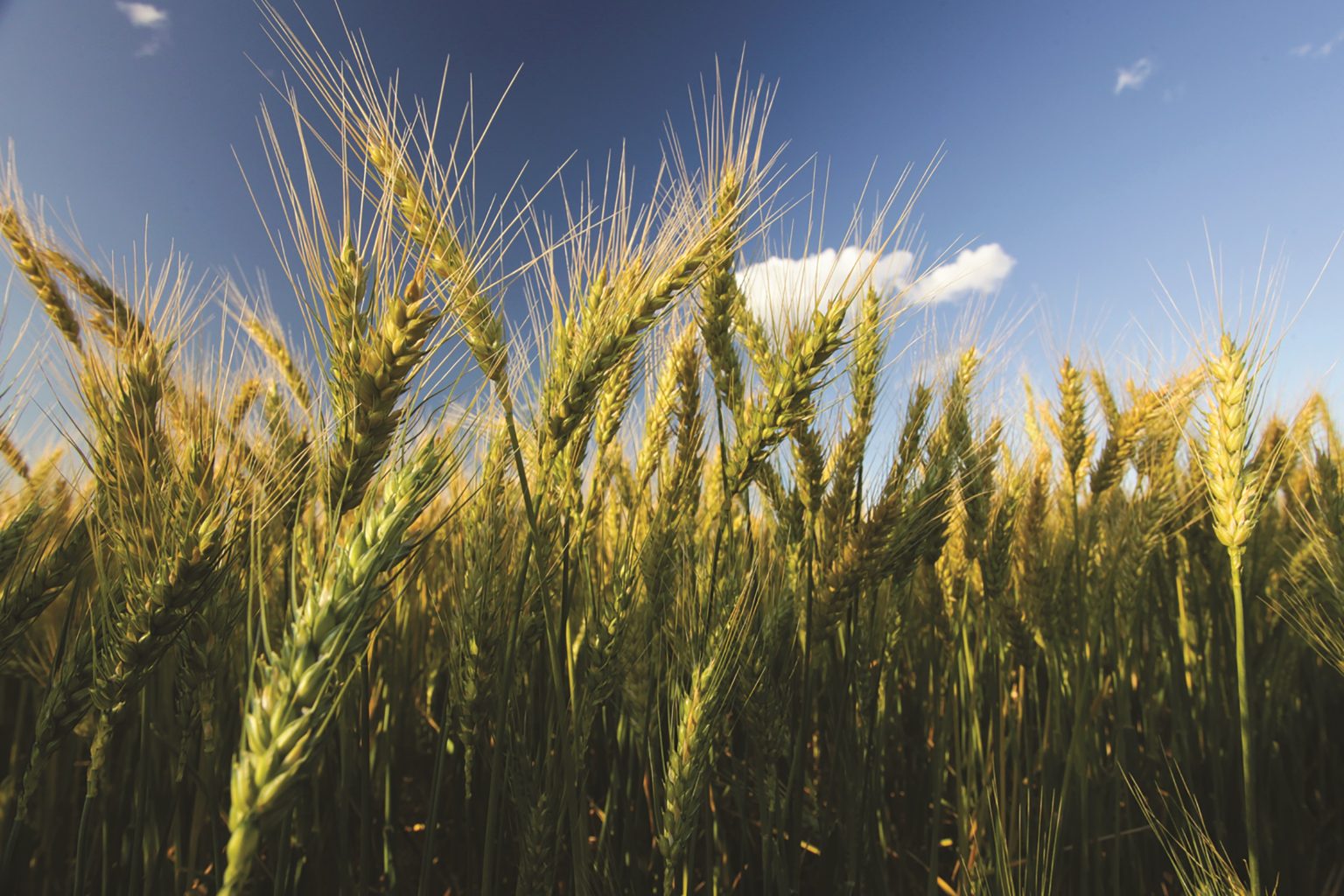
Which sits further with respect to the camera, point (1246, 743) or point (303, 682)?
point (1246, 743)

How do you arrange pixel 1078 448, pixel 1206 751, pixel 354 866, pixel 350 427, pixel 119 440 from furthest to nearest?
1. pixel 1078 448
2. pixel 1206 751
3. pixel 354 866
4. pixel 119 440
5. pixel 350 427

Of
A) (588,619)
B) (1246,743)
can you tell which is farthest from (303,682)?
(1246,743)

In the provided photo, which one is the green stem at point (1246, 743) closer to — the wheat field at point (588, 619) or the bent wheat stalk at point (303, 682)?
the wheat field at point (588, 619)

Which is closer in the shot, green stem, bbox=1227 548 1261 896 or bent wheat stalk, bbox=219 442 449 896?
bent wheat stalk, bbox=219 442 449 896

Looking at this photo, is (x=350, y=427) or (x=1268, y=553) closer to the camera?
(x=350, y=427)

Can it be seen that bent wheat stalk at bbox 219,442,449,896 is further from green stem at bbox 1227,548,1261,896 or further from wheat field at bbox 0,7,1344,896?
green stem at bbox 1227,548,1261,896

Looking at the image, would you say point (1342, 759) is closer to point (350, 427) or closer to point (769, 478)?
point (769, 478)

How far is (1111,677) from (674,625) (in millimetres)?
2087

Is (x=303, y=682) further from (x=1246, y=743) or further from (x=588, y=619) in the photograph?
(x=1246, y=743)

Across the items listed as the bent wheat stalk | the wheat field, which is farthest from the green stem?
the bent wheat stalk

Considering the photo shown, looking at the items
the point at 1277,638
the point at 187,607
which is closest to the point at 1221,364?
the point at 1277,638

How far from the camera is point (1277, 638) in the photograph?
2863mm

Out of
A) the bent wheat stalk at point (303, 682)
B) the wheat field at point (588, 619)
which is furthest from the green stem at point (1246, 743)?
the bent wheat stalk at point (303, 682)

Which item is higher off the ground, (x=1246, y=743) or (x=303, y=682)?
(x=303, y=682)
